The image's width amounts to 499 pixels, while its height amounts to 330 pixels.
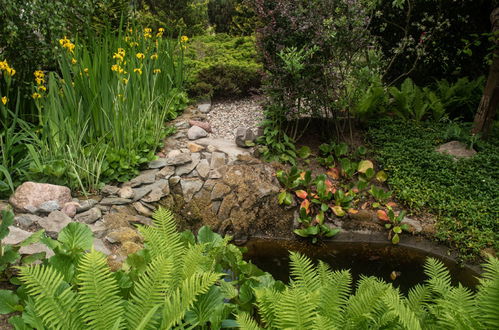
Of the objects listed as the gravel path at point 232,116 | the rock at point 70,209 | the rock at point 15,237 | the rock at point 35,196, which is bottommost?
the gravel path at point 232,116

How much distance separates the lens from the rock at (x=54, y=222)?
2.90 meters

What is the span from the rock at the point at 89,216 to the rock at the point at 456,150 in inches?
138

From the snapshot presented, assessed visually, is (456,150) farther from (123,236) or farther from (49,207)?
(49,207)

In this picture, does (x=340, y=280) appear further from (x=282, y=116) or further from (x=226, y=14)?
(x=226, y=14)

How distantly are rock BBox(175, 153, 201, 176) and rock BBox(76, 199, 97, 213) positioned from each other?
2.84 feet

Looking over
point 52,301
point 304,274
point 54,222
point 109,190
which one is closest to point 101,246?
point 54,222

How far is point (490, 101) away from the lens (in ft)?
15.4

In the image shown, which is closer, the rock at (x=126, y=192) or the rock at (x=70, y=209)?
the rock at (x=70, y=209)

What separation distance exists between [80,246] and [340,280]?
1.15 meters

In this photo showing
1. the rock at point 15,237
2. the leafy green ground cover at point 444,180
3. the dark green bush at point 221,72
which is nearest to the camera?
the rock at point 15,237

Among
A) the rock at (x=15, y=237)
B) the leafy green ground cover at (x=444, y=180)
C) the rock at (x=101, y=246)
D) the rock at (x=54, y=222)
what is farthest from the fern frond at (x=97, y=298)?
the leafy green ground cover at (x=444, y=180)

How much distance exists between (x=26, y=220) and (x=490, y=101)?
460cm

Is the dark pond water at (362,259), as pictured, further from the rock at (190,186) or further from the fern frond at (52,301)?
the fern frond at (52,301)

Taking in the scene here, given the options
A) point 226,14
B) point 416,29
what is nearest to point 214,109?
point 416,29
